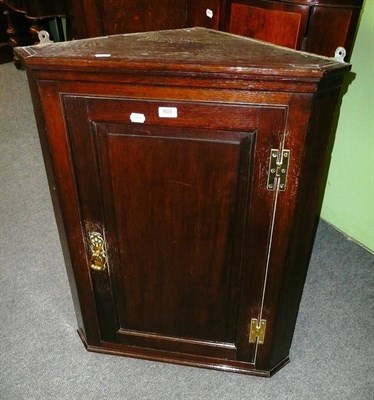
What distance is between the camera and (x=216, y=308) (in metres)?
1.25

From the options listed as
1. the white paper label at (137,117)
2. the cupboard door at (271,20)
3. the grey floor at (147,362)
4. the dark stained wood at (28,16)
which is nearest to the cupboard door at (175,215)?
the white paper label at (137,117)

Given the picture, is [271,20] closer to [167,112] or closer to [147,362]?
[167,112]

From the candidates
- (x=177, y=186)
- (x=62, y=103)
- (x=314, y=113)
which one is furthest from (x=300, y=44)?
(x=62, y=103)

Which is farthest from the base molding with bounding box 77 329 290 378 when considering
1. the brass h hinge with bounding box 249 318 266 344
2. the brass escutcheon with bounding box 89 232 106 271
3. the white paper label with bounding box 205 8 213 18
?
the white paper label with bounding box 205 8 213 18

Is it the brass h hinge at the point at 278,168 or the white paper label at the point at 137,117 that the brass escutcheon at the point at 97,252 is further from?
the brass h hinge at the point at 278,168

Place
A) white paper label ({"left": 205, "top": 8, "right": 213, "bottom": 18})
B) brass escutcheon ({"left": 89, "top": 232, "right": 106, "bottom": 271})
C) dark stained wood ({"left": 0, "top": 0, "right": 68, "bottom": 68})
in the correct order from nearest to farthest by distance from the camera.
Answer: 1. brass escutcheon ({"left": 89, "top": 232, "right": 106, "bottom": 271})
2. white paper label ({"left": 205, "top": 8, "right": 213, "bottom": 18})
3. dark stained wood ({"left": 0, "top": 0, "right": 68, "bottom": 68})

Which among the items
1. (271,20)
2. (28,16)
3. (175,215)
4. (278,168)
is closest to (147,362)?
(175,215)

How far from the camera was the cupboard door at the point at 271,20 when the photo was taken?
138 cm

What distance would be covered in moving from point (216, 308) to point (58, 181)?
0.60 meters

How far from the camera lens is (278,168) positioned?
96cm

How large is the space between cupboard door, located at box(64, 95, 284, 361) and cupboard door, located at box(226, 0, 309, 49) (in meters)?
0.67

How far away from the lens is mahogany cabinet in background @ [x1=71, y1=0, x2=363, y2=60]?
1362 mm

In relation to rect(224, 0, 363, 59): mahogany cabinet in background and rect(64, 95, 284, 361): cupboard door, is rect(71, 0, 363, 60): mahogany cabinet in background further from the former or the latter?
rect(64, 95, 284, 361): cupboard door

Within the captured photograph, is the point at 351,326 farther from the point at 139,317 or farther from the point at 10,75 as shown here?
the point at 10,75
